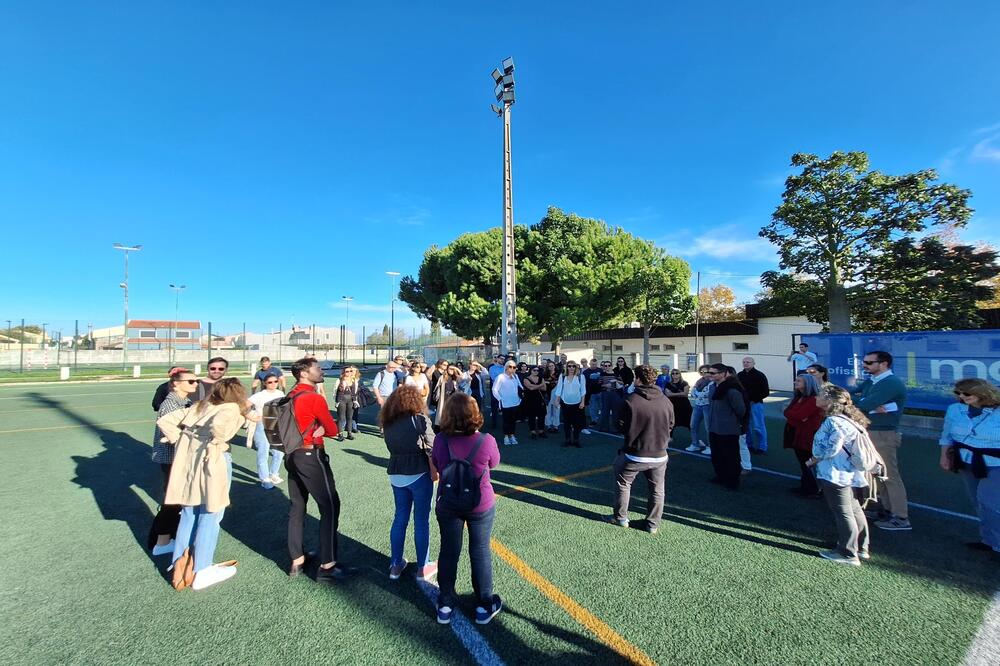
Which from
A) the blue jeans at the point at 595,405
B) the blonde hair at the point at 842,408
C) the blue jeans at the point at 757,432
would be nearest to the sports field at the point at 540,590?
the blonde hair at the point at 842,408

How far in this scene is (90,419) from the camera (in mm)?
11180

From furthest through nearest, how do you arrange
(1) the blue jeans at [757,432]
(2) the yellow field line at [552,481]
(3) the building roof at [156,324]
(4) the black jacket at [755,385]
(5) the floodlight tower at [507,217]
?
(3) the building roof at [156,324] < (5) the floodlight tower at [507,217] < (1) the blue jeans at [757,432] < (4) the black jacket at [755,385] < (2) the yellow field line at [552,481]

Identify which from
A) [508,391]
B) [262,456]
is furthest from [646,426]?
[262,456]

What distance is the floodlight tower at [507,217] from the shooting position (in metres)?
14.9

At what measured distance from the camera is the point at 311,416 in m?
3.43

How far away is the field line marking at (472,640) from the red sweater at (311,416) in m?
1.50

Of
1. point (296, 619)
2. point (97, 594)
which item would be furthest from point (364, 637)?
point (97, 594)

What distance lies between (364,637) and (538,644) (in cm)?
111

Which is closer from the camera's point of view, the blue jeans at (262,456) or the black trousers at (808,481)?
the black trousers at (808,481)

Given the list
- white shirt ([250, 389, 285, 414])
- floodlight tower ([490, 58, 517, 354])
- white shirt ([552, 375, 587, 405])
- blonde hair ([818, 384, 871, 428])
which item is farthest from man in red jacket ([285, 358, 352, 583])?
floodlight tower ([490, 58, 517, 354])

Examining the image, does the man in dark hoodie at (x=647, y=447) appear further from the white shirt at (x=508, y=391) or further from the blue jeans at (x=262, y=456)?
the blue jeans at (x=262, y=456)

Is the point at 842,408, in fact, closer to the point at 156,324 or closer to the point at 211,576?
the point at 211,576

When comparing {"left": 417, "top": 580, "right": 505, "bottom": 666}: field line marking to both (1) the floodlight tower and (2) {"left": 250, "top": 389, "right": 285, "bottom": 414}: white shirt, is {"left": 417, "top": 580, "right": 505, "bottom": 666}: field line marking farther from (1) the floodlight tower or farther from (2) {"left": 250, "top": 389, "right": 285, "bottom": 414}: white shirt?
(1) the floodlight tower

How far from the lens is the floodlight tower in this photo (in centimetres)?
1487
